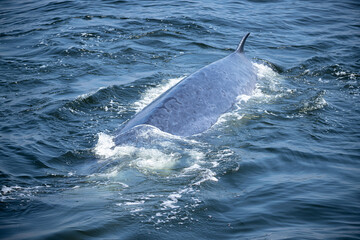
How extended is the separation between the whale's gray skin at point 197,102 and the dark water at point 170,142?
0.25 meters

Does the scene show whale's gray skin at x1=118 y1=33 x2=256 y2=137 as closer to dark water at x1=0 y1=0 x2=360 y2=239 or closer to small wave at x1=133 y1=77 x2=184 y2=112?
dark water at x1=0 y1=0 x2=360 y2=239

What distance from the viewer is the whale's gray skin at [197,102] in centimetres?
698

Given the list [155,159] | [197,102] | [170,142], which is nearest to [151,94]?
[197,102]

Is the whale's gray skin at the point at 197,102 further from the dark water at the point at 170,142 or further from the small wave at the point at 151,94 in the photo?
the small wave at the point at 151,94

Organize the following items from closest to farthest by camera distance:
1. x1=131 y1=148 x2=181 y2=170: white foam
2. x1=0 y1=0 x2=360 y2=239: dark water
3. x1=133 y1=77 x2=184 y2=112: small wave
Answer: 1. x1=0 y1=0 x2=360 y2=239: dark water
2. x1=131 y1=148 x2=181 y2=170: white foam
3. x1=133 y1=77 x2=184 y2=112: small wave

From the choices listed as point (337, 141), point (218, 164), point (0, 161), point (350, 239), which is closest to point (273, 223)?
point (350, 239)

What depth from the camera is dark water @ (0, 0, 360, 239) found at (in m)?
4.77

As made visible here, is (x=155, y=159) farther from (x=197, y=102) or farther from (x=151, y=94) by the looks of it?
(x=151, y=94)

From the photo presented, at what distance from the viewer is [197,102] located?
25.0 ft

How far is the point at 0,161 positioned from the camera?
6625 millimetres

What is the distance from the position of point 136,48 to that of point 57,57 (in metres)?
2.64

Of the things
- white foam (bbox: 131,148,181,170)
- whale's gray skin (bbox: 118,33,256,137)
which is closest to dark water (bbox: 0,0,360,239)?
white foam (bbox: 131,148,181,170)

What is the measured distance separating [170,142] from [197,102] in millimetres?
1365

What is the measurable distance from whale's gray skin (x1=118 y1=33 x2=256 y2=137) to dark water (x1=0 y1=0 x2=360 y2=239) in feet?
0.83
